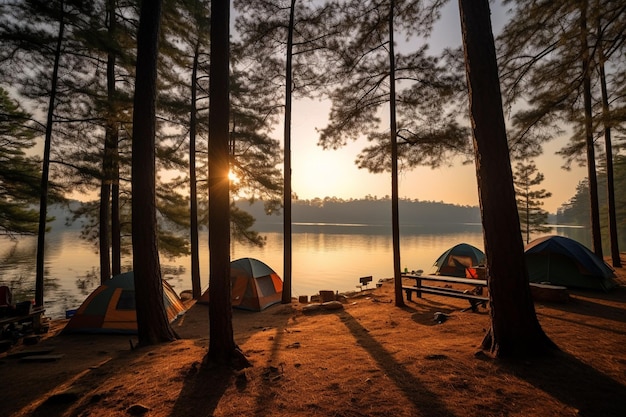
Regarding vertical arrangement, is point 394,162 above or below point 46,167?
below

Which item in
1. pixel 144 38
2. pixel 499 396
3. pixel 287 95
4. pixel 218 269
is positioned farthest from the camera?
pixel 287 95

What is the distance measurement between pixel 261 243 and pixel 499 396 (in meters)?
13.5

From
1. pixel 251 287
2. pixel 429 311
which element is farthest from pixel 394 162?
pixel 251 287

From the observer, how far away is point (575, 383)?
11.0 feet

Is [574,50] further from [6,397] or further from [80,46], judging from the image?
[80,46]

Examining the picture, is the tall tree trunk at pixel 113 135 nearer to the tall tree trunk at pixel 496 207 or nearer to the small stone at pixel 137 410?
the small stone at pixel 137 410

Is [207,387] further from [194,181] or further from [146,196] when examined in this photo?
[194,181]

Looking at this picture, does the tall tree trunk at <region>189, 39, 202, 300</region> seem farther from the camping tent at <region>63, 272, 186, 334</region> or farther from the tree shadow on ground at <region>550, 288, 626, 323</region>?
the tree shadow on ground at <region>550, 288, 626, 323</region>

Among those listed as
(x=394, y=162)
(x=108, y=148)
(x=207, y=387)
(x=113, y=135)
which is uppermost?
(x=113, y=135)

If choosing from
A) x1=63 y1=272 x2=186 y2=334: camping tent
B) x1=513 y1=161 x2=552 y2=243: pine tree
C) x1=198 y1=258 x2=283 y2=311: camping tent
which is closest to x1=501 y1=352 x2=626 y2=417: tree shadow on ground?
x1=63 y1=272 x2=186 y2=334: camping tent

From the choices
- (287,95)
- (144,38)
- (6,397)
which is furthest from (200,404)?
(287,95)

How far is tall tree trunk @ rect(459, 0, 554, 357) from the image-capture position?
4145 millimetres

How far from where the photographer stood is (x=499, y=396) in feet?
10.5

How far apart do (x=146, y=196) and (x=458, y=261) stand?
14.6 m
